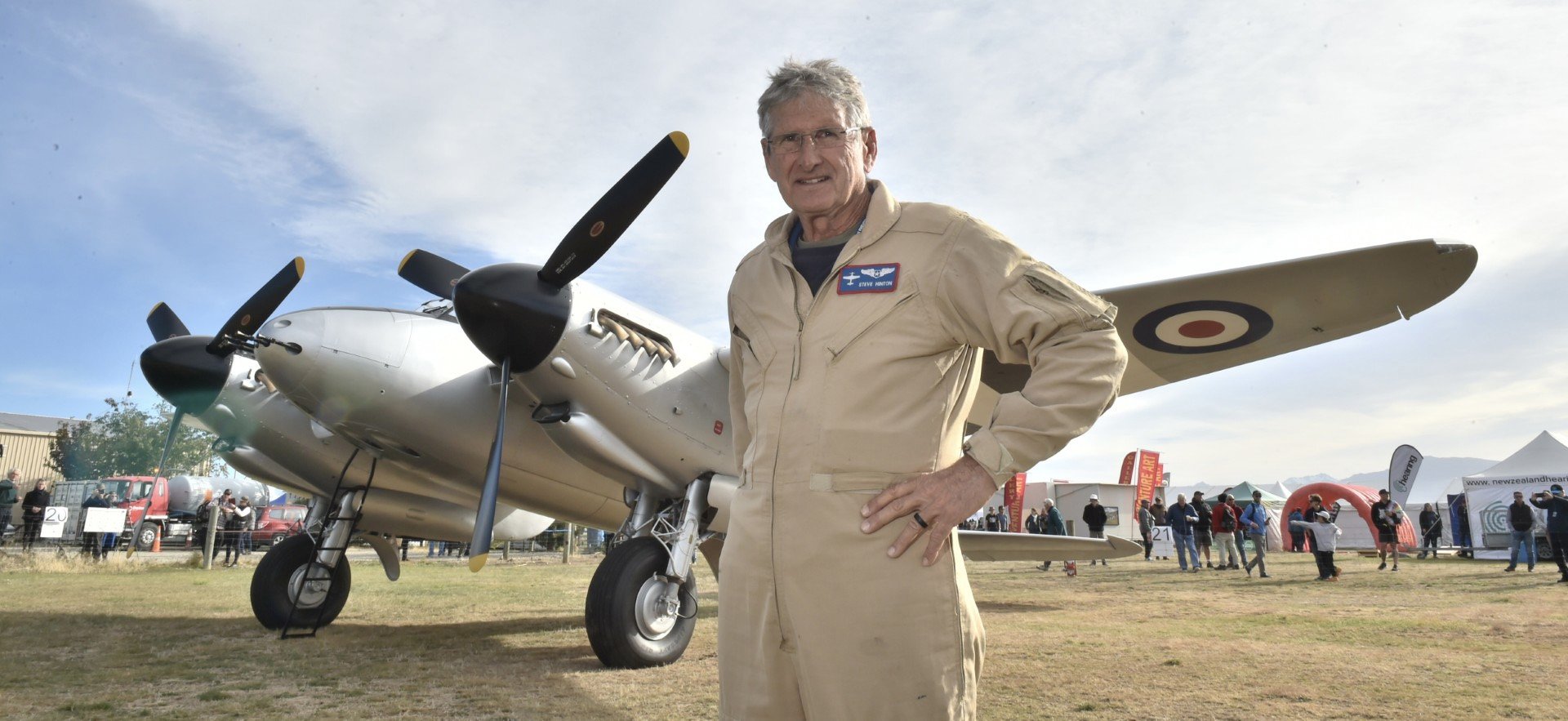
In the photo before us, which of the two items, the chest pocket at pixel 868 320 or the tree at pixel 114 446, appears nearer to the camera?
the chest pocket at pixel 868 320

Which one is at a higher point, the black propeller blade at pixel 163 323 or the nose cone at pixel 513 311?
the black propeller blade at pixel 163 323

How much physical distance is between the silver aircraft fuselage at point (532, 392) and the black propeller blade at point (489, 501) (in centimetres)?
22

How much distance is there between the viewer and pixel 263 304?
746 cm

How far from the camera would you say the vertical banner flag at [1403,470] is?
21844mm

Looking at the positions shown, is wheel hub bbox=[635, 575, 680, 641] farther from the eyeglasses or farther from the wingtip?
the eyeglasses

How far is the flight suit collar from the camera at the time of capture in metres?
1.85

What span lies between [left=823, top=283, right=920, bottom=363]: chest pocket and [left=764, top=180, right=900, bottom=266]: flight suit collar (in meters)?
0.14

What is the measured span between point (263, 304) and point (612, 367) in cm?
366

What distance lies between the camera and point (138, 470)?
58.6 metres

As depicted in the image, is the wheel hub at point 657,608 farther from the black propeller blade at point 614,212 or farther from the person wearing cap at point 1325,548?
the person wearing cap at point 1325,548

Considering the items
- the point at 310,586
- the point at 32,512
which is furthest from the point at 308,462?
the point at 32,512

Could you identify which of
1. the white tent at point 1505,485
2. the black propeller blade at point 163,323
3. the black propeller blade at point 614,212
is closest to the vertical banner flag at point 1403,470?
the white tent at point 1505,485

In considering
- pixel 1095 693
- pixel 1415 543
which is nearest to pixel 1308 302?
pixel 1095 693

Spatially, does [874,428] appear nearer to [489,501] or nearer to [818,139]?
[818,139]
